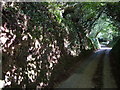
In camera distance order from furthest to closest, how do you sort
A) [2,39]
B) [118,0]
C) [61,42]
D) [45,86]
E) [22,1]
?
[118,0], [61,42], [45,86], [22,1], [2,39]

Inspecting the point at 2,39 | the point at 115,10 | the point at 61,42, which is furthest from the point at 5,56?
the point at 115,10

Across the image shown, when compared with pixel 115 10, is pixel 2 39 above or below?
below

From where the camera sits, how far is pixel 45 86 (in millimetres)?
6156

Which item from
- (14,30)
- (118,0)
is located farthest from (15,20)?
(118,0)

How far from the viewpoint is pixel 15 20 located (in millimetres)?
4391

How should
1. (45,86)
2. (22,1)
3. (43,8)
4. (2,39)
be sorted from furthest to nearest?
(43,8) < (45,86) < (22,1) < (2,39)

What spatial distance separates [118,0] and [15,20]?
31.9 ft

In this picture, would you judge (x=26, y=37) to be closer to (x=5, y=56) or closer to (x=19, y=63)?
(x=19, y=63)

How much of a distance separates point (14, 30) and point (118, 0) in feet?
32.5

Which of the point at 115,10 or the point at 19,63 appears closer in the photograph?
the point at 19,63

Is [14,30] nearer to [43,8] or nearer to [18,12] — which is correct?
[18,12]

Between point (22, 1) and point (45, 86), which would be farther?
point (45, 86)

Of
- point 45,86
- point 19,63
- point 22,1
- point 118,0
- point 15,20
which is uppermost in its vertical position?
point 118,0

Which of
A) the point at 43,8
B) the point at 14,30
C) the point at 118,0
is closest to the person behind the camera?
the point at 14,30
